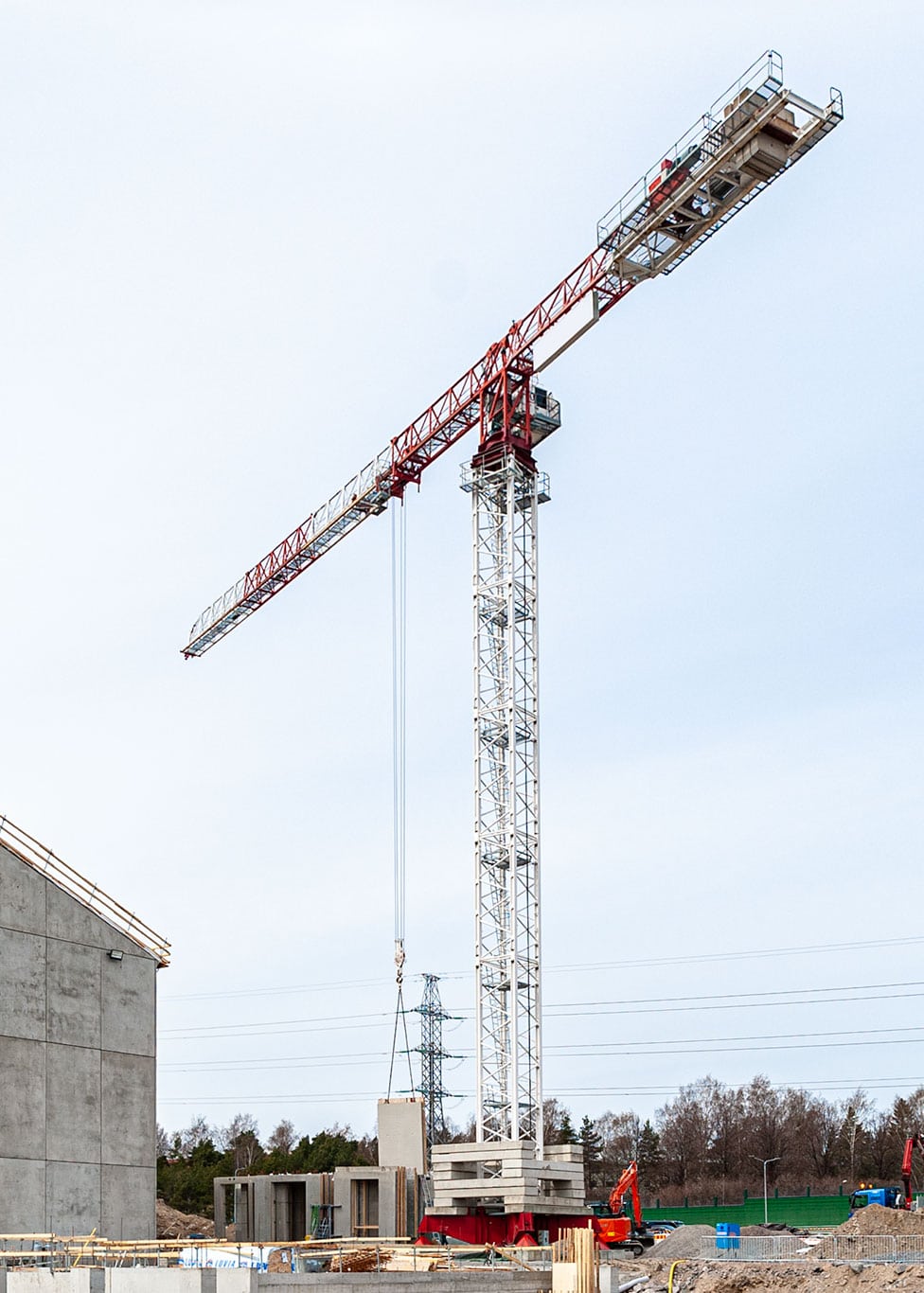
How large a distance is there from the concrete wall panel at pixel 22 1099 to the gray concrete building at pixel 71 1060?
0.02 metres

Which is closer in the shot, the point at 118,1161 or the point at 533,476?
the point at 118,1161

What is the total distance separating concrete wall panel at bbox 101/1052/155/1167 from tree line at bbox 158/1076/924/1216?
216 feet

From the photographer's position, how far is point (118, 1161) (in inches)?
1479

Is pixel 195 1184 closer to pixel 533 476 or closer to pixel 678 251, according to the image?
pixel 533 476

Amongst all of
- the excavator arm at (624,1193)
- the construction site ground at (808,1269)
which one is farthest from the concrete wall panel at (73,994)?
the excavator arm at (624,1193)

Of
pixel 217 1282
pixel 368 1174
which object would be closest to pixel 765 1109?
pixel 368 1174

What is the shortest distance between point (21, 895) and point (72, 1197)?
703 centimetres

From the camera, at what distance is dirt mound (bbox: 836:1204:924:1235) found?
38688 millimetres

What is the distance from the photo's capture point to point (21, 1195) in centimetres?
3497

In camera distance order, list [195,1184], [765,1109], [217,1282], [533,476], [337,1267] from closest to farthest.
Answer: [217,1282]
[337,1267]
[533,476]
[195,1184]
[765,1109]

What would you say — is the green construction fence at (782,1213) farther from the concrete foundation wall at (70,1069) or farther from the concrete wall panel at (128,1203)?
the concrete foundation wall at (70,1069)

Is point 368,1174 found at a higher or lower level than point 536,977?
lower

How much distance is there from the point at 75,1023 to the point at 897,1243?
19864mm

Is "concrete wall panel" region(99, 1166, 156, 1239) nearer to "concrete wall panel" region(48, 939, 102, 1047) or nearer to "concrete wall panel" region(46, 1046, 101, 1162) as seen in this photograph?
"concrete wall panel" region(46, 1046, 101, 1162)
